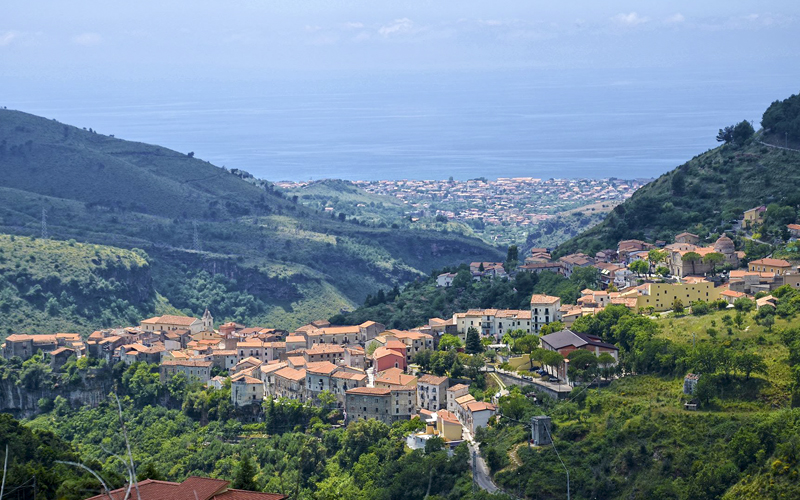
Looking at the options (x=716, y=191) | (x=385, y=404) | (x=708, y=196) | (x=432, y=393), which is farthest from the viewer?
(x=716, y=191)

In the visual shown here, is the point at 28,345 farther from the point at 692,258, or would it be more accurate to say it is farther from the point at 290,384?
the point at 692,258

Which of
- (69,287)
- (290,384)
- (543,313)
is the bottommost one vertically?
(290,384)

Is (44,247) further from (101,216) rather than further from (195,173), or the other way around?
(195,173)

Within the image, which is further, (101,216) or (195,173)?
(195,173)

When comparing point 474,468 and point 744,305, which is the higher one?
point 744,305

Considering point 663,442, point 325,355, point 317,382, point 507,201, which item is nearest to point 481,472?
point 663,442

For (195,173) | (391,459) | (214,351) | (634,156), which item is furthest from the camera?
(634,156)

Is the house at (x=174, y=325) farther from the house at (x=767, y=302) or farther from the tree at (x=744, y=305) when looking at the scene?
the house at (x=767, y=302)

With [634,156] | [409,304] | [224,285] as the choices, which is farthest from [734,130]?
[634,156]
